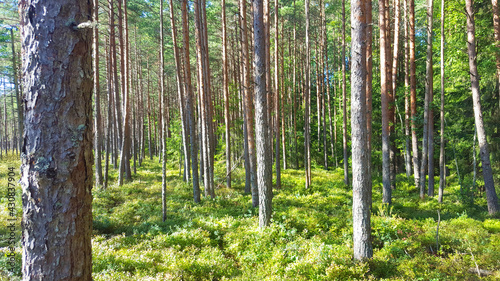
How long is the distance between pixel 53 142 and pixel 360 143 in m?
5.83

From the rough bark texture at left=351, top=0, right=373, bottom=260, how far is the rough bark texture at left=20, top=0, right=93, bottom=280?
18.5 feet

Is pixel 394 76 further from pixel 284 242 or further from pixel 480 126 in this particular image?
pixel 284 242

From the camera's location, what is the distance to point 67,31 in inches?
84.4

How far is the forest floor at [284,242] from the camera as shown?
19.3 feet

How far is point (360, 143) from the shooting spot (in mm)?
6238

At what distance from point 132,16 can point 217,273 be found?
20.5 metres

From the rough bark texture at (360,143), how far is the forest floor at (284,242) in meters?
0.57

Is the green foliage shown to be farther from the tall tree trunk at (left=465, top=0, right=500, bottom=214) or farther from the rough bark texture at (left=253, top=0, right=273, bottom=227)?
the tall tree trunk at (left=465, top=0, right=500, bottom=214)

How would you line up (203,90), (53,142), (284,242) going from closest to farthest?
(53,142), (284,242), (203,90)

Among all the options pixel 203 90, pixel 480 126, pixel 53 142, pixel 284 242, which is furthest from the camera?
pixel 203 90

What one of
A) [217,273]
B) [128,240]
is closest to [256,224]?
[217,273]

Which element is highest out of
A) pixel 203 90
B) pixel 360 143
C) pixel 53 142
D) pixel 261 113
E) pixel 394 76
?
pixel 394 76

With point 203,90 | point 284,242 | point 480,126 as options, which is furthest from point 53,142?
point 480,126

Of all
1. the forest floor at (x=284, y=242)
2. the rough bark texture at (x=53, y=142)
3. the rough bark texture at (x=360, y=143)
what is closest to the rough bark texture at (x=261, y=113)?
the forest floor at (x=284, y=242)
